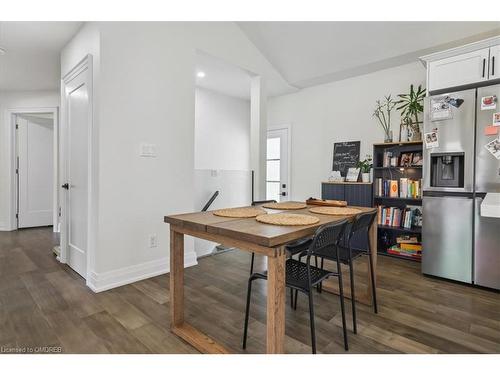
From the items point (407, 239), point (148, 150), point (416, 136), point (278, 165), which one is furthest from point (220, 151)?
point (407, 239)

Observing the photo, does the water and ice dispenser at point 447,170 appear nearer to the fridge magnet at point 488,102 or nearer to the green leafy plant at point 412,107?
the fridge magnet at point 488,102

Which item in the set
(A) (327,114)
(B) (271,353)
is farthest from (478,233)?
(A) (327,114)

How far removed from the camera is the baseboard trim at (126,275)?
2506mm

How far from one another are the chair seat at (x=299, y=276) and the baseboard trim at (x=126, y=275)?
1.55 meters

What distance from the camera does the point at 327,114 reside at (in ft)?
14.6

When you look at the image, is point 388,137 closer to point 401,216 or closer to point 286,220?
point 401,216

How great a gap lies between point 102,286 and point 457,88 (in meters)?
3.70

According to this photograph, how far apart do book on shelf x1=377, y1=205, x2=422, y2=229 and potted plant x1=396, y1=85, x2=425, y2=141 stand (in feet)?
2.80

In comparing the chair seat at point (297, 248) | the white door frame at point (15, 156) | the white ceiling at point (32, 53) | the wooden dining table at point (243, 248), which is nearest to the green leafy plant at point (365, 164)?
the wooden dining table at point (243, 248)

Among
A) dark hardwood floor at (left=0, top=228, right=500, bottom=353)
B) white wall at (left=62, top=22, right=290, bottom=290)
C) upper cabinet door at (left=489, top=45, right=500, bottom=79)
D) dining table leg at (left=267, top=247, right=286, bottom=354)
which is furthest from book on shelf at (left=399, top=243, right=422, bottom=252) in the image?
dining table leg at (left=267, top=247, right=286, bottom=354)

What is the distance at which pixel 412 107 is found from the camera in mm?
3359

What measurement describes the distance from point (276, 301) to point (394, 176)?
3.05 metres

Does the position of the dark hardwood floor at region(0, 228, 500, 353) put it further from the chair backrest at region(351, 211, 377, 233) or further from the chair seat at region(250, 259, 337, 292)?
the chair backrest at region(351, 211, 377, 233)
